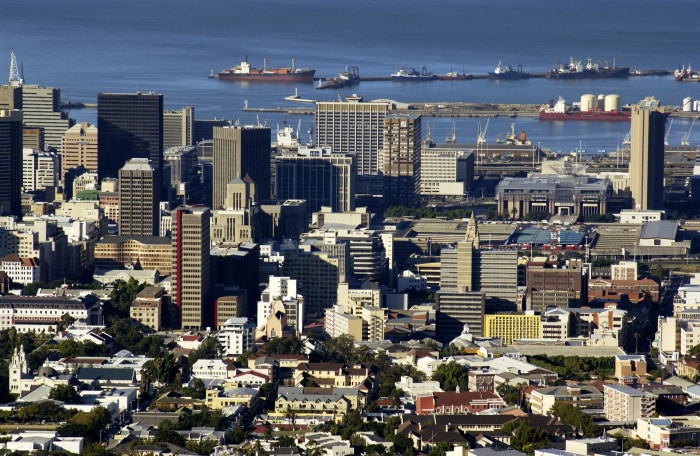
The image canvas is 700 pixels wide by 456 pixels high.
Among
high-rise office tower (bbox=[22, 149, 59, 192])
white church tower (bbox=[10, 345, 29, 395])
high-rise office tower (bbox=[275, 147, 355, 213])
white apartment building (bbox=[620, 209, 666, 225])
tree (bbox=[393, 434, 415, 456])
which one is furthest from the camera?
high-rise office tower (bbox=[22, 149, 59, 192])

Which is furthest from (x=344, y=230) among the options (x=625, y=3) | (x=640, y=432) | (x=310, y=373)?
(x=625, y=3)

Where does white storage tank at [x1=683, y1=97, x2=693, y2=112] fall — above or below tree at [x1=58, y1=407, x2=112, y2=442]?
above

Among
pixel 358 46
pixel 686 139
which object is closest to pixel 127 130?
pixel 686 139

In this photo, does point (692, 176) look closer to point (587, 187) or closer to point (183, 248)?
point (587, 187)

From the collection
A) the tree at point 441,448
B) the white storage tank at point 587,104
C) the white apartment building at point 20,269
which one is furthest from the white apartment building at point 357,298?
the white storage tank at point 587,104

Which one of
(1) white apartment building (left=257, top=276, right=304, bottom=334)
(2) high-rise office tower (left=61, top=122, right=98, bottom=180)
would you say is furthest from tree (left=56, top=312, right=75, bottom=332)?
(2) high-rise office tower (left=61, top=122, right=98, bottom=180)

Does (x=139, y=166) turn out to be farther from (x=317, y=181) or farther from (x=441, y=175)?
(x=441, y=175)

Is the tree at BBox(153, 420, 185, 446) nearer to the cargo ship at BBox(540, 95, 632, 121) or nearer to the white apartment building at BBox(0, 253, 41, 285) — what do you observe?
the white apartment building at BBox(0, 253, 41, 285)

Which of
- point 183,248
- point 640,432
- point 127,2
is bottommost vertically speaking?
point 640,432
